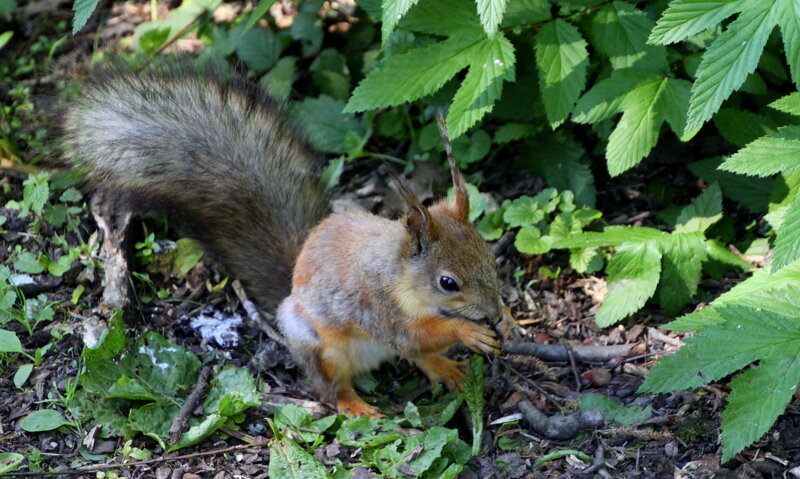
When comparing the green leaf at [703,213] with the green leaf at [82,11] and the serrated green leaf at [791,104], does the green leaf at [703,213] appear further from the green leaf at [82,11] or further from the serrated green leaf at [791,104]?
the green leaf at [82,11]

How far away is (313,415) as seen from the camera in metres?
3.15

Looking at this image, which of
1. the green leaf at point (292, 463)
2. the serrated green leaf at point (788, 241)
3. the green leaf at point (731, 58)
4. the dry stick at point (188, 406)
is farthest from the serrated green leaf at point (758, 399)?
the dry stick at point (188, 406)

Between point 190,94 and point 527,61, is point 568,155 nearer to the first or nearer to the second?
point 527,61

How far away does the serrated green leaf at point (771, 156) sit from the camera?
8.35ft

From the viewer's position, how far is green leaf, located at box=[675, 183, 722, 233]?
131 inches

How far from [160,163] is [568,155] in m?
1.63

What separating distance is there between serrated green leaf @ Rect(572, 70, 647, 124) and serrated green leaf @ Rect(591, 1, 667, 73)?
1.9 inches

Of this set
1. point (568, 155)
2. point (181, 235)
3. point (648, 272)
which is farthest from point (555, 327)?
point (181, 235)

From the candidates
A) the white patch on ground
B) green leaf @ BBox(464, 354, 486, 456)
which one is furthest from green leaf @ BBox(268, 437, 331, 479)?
the white patch on ground

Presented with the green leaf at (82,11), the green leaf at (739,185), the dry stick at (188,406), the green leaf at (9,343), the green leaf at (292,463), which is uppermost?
the green leaf at (82,11)

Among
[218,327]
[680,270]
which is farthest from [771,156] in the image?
[218,327]

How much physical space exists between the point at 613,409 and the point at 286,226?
136 centimetres

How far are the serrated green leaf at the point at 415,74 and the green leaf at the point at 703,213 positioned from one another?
3.39 feet

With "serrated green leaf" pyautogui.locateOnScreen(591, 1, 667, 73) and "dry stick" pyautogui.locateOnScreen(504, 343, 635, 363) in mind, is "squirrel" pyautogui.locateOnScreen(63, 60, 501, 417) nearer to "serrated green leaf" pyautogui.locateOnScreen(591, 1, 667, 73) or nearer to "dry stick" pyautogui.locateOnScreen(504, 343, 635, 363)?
"dry stick" pyautogui.locateOnScreen(504, 343, 635, 363)
